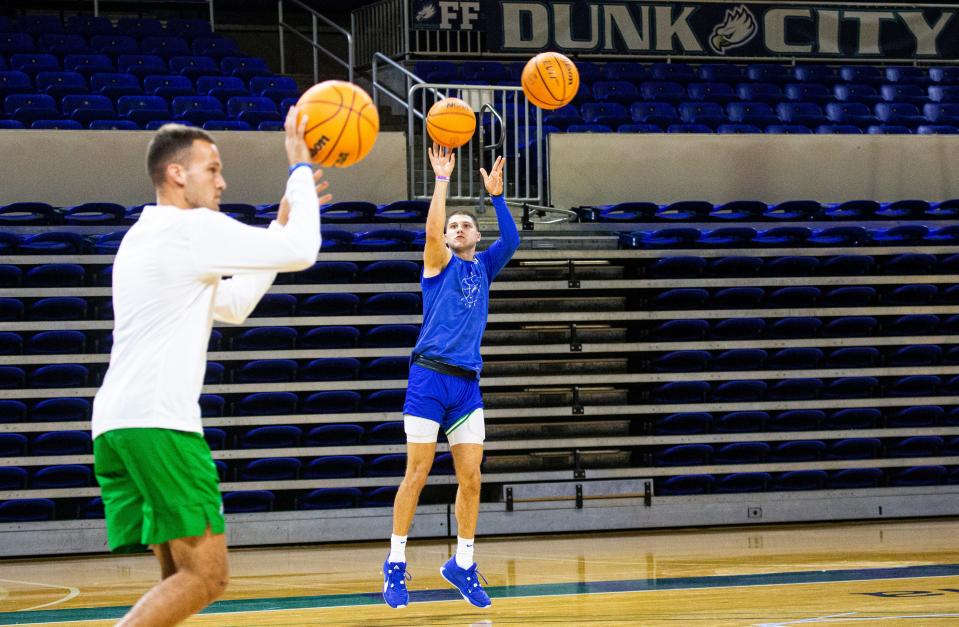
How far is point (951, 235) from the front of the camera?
36.4 feet

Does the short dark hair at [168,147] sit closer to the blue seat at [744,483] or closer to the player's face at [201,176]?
the player's face at [201,176]

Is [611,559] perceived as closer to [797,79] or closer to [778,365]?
[778,365]

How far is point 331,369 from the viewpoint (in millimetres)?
9461

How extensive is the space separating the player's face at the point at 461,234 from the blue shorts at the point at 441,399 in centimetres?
66

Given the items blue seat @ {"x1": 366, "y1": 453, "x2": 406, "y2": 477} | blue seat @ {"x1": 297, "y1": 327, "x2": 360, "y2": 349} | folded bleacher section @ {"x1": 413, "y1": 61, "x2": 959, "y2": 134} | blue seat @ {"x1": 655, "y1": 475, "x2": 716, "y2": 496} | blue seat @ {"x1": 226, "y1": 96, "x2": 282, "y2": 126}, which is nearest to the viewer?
blue seat @ {"x1": 366, "y1": 453, "x2": 406, "y2": 477}

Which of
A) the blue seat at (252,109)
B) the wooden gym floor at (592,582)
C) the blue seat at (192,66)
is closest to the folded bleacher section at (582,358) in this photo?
the wooden gym floor at (592,582)

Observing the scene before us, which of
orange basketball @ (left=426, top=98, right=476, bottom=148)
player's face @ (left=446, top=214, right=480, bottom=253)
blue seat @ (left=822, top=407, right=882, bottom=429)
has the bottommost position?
blue seat @ (left=822, top=407, right=882, bottom=429)

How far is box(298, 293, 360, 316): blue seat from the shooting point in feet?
31.5

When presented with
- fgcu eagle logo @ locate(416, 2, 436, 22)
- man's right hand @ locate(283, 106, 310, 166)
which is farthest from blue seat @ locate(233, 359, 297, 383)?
fgcu eagle logo @ locate(416, 2, 436, 22)

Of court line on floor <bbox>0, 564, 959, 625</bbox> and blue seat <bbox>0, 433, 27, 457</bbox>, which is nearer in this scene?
court line on floor <bbox>0, 564, 959, 625</bbox>

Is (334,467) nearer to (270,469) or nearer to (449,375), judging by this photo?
(270,469)

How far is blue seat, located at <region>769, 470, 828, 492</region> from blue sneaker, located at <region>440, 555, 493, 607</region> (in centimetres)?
484

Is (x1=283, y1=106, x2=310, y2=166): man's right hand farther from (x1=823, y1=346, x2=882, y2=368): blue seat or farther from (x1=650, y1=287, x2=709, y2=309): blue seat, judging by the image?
(x1=823, y1=346, x2=882, y2=368): blue seat

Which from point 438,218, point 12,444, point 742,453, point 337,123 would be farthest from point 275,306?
point 337,123
